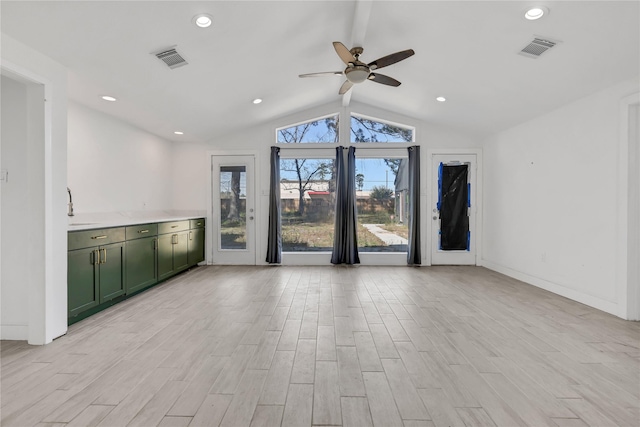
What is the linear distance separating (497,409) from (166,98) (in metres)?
4.50

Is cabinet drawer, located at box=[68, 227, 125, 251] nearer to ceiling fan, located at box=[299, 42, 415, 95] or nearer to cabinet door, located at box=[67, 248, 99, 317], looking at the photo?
cabinet door, located at box=[67, 248, 99, 317]

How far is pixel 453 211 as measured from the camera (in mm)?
6180

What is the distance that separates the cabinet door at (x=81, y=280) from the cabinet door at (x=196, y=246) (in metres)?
2.30

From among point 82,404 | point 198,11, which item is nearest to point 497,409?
point 82,404

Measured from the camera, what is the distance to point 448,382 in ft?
6.72

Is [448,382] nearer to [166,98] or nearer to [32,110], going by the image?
[32,110]

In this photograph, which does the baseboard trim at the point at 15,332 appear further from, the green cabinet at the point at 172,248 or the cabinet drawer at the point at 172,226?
the cabinet drawer at the point at 172,226

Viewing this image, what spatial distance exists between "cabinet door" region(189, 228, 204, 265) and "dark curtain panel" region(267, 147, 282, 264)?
4.07 feet

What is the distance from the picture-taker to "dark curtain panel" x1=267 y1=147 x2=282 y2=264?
6074 mm

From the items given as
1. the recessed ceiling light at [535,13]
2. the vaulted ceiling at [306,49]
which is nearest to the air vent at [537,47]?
the vaulted ceiling at [306,49]

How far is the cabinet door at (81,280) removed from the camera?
9.76ft

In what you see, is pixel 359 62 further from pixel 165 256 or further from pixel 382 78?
pixel 165 256

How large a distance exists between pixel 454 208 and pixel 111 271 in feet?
18.3

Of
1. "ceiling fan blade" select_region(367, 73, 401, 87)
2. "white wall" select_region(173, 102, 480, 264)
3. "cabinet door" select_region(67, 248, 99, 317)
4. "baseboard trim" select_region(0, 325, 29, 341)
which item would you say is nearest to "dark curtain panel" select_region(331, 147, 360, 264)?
"white wall" select_region(173, 102, 480, 264)
